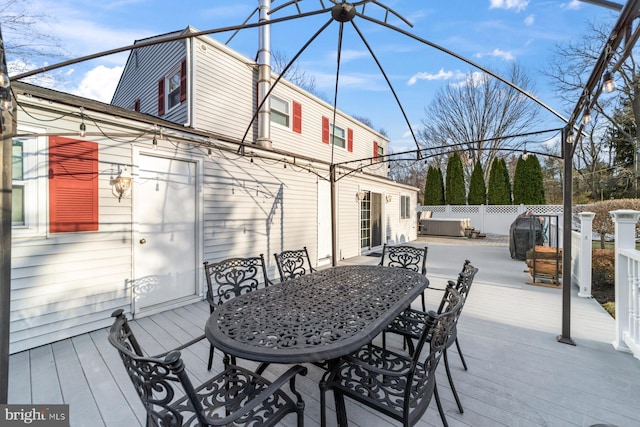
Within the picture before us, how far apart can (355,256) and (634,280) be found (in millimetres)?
5985

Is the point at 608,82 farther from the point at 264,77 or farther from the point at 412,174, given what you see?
the point at 412,174

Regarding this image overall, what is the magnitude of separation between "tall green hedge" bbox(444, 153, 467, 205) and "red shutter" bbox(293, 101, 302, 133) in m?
12.1

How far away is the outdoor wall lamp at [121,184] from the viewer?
333 centimetres

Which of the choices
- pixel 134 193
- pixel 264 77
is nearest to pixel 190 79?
pixel 264 77

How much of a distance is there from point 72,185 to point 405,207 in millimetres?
10925

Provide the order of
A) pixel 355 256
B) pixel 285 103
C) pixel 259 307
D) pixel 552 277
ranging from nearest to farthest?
1. pixel 259 307
2. pixel 552 277
3. pixel 285 103
4. pixel 355 256

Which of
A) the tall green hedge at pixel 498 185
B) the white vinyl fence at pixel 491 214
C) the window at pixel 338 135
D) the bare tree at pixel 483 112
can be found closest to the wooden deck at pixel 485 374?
the window at pixel 338 135

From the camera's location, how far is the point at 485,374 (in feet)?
7.53

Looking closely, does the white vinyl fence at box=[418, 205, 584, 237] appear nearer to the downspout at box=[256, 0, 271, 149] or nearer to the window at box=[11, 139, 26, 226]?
the downspout at box=[256, 0, 271, 149]

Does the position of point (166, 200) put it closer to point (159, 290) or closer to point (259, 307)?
point (159, 290)

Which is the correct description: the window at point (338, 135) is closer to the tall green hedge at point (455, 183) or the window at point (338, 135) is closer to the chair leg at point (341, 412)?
the chair leg at point (341, 412)

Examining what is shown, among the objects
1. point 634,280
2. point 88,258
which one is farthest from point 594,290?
point 88,258

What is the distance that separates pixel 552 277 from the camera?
4.99m

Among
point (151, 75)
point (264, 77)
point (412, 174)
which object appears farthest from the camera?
point (412, 174)
